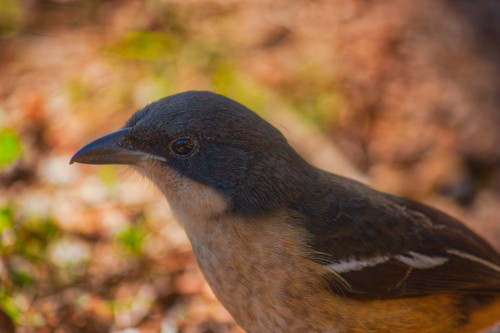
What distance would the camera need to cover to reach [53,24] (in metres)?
8.43

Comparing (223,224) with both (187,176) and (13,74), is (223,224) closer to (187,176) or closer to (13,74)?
(187,176)

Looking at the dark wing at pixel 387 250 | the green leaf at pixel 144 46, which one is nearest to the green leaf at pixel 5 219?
→ the dark wing at pixel 387 250

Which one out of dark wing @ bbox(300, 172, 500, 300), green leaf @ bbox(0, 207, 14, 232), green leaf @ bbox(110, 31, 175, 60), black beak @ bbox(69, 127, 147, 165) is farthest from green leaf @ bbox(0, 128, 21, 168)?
green leaf @ bbox(110, 31, 175, 60)

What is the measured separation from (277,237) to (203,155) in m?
0.67

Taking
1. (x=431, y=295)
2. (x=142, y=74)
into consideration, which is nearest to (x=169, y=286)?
(x=431, y=295)

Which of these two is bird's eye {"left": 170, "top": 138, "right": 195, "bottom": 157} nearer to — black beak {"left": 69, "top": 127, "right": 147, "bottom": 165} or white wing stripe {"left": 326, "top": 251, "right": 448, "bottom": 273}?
black beak {"left": 69, "top": 127, "right": 147, "bottom": 165}

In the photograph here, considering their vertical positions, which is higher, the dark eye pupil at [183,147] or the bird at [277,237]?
the dark eye pupil at [183,147]

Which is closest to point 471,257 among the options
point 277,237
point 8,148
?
point 277,237

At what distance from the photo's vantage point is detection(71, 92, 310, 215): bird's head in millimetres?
4156

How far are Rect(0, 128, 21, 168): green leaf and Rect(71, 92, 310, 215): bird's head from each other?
984 millimetres

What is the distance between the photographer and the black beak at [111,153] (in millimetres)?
4227

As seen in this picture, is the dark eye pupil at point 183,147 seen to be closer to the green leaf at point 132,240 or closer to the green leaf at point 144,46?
the green leaf at point 132,240

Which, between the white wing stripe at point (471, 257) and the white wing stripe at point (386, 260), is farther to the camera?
the white wing stripe at point (471, 257)

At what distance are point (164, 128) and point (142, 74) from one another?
3787 millimetres
